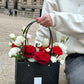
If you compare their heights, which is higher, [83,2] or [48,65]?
[83,2]

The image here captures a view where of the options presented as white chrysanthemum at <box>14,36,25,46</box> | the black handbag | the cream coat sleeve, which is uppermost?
the cream coat sleeve

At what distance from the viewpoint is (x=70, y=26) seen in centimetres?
147

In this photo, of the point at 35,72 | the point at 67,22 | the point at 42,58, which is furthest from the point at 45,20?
the point at 35,72

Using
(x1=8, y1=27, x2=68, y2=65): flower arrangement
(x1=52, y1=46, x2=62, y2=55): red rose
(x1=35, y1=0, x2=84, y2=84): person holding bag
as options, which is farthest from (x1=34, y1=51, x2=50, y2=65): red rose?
(x1=35, y1=0, x2=84, y2=84): person holding bag

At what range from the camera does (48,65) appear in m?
1.43

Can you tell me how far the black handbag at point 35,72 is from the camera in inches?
55.2

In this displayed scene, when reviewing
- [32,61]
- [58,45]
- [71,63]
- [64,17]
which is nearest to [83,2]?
[64,17]

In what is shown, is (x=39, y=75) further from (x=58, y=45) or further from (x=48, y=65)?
(x=58, y=45)

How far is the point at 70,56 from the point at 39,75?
472 mm

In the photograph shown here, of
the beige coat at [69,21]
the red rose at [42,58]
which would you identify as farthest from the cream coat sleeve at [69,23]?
the red rose at [42,58]

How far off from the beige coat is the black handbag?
255 millimetres

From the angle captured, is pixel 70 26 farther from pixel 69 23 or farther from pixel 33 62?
pixel 33 62

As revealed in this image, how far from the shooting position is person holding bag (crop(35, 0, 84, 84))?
145cm

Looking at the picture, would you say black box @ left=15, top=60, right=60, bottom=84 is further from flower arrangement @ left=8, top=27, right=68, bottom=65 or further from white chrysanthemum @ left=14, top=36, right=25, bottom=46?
white chrysanthemum @ left=14, top=36, right=25, bottom=46
